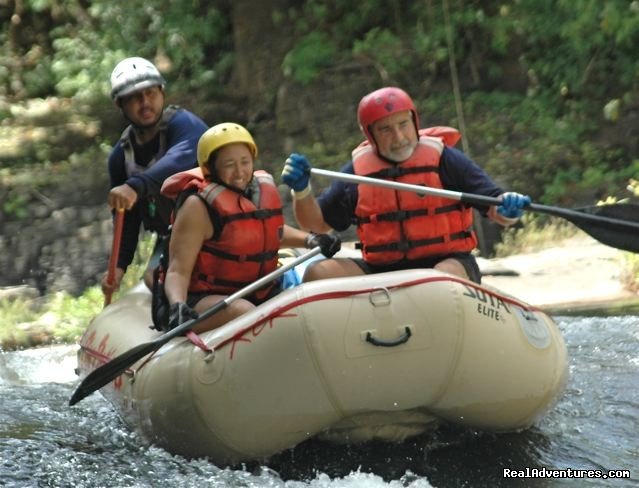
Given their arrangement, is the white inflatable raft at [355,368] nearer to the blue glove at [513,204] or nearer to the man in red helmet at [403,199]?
the blue glove at [513,204]

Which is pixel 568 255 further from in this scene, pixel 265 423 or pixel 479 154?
pixel 265 423

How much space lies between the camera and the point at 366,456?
4215 mm

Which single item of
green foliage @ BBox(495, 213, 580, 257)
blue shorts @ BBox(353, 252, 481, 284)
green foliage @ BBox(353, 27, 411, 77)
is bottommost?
green foliage @ BBox(495, 213, 580, 257)

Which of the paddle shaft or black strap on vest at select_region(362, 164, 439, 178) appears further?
black strap on vest at select_region(362, 164, 439, 178)

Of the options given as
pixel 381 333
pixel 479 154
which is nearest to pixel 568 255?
pixel 479 154

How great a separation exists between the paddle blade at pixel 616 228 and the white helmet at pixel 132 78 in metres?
2.14

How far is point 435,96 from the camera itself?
12.2 m

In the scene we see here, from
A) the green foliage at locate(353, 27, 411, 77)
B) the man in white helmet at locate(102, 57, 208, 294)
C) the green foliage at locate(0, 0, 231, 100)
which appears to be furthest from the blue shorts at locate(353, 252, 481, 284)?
the green foliage at locate(0, 0, 231, 100)

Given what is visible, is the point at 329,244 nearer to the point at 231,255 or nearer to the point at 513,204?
the point at 231,255

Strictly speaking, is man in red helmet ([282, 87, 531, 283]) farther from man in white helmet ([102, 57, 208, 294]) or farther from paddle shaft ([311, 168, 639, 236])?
man in white helmet ([102, 57, 208, 294])

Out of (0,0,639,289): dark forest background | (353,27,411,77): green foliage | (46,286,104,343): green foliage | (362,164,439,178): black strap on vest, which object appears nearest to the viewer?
(362,164,439,178): black strap on vest

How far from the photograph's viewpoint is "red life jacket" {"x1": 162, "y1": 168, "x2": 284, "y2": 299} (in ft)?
14.5

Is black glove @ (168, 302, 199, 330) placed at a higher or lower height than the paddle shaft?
lower

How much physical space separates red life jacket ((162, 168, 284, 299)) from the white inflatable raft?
17.7 inches
